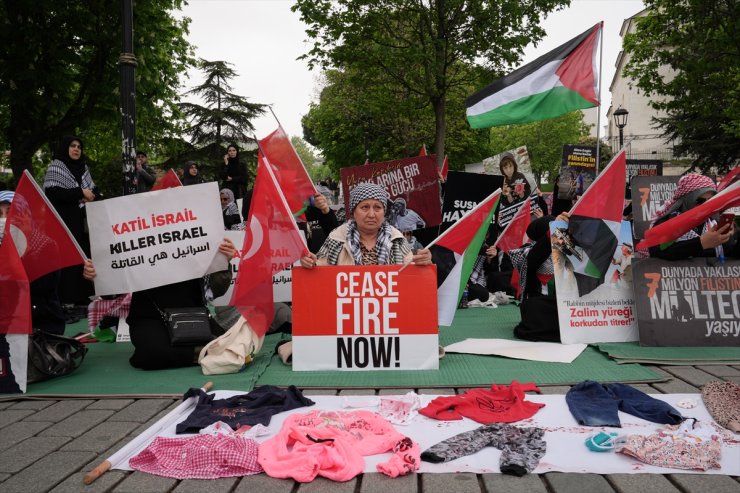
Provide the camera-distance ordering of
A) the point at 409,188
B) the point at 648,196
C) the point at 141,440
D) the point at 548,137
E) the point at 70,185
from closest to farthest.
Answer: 1. the point at 141,440
2. the point at 70,185
3. the point at 648,196
4. the point at 409,188
5. the point at 548,137

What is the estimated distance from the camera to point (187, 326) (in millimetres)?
5848

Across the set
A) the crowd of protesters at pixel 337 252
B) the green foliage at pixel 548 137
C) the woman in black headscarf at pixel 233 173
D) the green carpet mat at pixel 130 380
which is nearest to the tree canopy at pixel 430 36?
the woman in black headscarf at pixel 233 173

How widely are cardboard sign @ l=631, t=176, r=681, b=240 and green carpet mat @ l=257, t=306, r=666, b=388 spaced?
2479 mm

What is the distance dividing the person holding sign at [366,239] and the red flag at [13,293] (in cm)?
247

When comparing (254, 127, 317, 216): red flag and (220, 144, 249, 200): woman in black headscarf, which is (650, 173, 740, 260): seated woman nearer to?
(254, 127, 317, 216): red flag

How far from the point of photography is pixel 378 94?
22.6 metres

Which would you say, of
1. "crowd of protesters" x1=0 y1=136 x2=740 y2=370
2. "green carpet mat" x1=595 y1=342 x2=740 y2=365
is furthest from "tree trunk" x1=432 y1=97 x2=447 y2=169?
"green carpet mat" x1=595 y1=342 x2=740 y2=365

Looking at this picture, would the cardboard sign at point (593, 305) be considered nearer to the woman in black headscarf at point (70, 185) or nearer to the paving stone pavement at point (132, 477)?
the paving stone pavement at point (132, 477)

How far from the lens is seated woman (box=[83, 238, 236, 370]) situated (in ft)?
19.2

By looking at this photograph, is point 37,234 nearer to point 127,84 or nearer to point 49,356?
point 49,356

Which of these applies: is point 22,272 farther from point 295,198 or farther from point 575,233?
point 575,233

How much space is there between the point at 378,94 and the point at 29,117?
1169cm

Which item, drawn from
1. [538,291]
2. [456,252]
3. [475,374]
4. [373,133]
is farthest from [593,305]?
[373,133]

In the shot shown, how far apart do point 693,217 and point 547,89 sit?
3.17m
